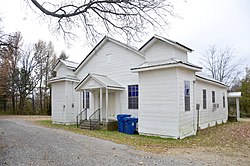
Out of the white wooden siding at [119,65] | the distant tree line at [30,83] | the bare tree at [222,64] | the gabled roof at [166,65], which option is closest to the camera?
the gabled roof at [166,65]

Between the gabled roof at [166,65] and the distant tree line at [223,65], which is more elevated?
the distant tree line at [223,65]

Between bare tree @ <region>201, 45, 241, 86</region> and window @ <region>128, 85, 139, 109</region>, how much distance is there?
96.9ft

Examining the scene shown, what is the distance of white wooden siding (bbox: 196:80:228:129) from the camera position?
50.4 ft

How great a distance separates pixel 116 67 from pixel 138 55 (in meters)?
2.19

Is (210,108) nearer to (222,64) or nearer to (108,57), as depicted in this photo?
(108,57)

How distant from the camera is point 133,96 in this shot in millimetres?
15695

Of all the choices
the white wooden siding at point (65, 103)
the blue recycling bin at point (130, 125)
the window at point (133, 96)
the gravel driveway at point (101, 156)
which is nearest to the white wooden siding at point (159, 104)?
the blue recycling bin at point (130, 125)

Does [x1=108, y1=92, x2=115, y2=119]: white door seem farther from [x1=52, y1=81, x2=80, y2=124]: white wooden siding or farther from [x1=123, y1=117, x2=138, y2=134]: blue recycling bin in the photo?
[x1=52, y1=81, x2=80, y2=124]: white wooden siding

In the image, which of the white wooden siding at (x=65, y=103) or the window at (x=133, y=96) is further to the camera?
the white wooden siding at (x=65, y=103)

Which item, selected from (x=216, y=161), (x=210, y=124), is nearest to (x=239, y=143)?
(x=216, y=161)

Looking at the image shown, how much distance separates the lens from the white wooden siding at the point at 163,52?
488 inches

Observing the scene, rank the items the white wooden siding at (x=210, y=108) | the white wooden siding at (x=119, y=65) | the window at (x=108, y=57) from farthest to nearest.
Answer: the window at (x=108, y=57) → the white wooden siding at (x=119, y=65) → the white wooden siding at (x=210, y=108)

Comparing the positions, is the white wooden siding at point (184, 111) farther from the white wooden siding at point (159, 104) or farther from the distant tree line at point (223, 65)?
the distant tree line at point (223, 65)

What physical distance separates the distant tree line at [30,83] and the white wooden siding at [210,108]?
2687cm
